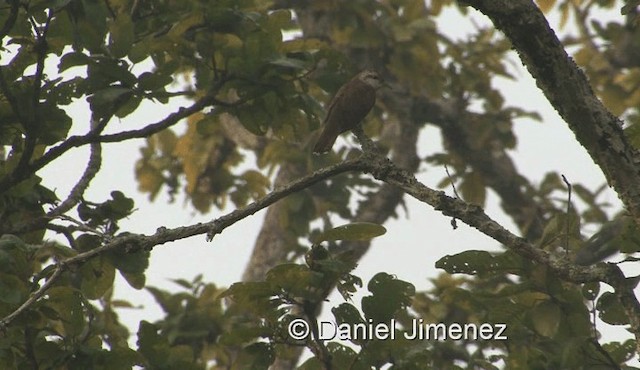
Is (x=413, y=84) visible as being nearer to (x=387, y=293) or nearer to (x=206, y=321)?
(x=206, y=321)

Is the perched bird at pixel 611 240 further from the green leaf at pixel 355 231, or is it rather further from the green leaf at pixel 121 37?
the green leaf at pixel 121 37

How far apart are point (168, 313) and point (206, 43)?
94.4 inches

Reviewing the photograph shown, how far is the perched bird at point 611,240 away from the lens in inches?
140

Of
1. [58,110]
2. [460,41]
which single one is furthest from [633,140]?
[460,41]

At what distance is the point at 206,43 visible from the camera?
447 cm

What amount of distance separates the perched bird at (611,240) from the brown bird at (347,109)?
4.23 ft

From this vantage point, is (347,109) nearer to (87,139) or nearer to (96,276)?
(87,139)

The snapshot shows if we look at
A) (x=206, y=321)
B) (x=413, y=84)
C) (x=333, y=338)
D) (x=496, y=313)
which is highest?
(x=413, y=84)

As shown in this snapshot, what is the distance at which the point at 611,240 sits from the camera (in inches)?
174

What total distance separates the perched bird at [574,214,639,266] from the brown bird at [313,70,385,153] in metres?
1.29

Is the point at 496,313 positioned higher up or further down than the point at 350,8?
further down

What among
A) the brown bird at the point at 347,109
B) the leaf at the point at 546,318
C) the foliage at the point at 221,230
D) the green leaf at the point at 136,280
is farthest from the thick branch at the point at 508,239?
the brown bird at the point at 347,109

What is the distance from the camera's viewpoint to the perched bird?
3551 millimetres

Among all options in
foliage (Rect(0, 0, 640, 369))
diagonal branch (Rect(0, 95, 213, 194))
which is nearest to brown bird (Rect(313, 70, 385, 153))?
foliage (Rect(0, 0, 640, 369))
